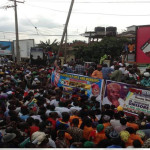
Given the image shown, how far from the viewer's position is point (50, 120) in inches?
203

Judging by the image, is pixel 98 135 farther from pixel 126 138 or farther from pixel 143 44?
pixel 143 44

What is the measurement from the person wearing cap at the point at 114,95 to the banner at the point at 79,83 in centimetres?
37

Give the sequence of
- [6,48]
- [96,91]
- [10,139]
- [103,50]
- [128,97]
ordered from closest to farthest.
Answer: [10,139] → [128,97] → [96,91] → [103,50] → [6,48]

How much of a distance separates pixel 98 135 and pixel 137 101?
9.17 ft

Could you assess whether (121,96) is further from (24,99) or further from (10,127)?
(10,127)

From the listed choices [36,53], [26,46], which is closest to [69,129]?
[36,53]

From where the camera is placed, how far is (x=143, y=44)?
15.4 meters

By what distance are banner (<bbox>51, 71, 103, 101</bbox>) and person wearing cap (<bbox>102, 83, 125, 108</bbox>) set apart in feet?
1.22

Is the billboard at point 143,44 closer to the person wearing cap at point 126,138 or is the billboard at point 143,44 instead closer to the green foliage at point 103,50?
the person wearing cap at point 126,138

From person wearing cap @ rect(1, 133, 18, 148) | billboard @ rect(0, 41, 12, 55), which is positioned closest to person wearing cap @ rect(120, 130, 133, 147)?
person wearing cap @ rect(1, 133, 18, 148)

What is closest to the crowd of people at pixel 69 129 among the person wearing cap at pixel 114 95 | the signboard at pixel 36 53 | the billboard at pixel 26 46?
the person wearing cap at pixel 114 95

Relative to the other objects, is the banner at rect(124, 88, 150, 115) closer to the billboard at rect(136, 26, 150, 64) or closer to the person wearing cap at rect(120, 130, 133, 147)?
the person wearing cap at rect(120, 130, 133, 147)

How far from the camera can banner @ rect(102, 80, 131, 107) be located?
24.1 feet

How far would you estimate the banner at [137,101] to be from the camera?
22.0ft
